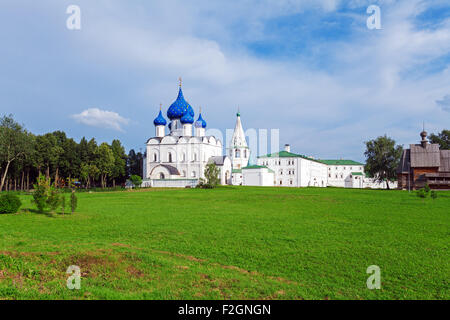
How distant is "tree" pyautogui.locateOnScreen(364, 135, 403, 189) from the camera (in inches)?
1930

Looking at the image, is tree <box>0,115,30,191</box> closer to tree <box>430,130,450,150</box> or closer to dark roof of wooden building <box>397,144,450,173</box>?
dark roof of wooden building <box>397,144,450,173</box>

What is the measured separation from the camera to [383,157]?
162 ft

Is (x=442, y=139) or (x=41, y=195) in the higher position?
(x=442, y=139)

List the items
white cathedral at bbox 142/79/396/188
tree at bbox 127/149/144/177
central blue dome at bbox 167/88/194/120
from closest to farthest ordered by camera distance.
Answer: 1. white cathedral at bbox 142/79/396/188
2. central blue dome at bbox 167/88/194/120
3. tree at bbox 127/149/144/177

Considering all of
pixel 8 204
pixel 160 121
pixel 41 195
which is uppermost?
pixel 160 121

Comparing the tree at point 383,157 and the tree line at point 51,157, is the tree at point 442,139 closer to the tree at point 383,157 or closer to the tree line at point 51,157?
the tree at point 383,157

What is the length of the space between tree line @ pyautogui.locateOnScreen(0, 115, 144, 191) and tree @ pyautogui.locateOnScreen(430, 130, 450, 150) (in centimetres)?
5469

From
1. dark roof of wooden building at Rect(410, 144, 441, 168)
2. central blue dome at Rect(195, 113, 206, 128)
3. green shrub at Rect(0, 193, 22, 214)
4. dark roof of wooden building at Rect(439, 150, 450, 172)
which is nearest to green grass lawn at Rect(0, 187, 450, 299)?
green shrub at Rect(0, 193, 22, 214)

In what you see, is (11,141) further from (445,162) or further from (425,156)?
(445,162)

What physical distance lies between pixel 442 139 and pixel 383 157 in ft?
49.3

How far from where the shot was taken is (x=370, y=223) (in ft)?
37.2

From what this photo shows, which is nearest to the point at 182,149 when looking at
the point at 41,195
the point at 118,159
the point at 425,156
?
the point at 118,159

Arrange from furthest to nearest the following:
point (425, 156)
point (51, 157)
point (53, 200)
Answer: point (51, 157) < point (425, 156) < point (53, 200)
